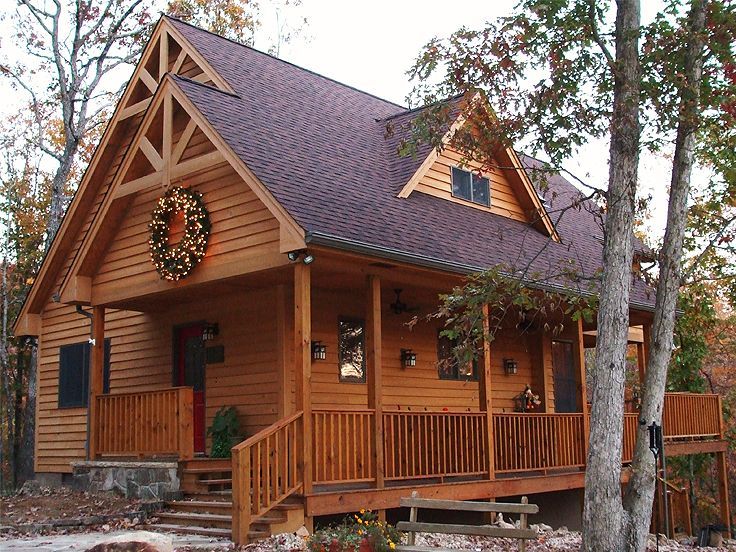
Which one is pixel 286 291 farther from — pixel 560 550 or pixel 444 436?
pixel 560 550

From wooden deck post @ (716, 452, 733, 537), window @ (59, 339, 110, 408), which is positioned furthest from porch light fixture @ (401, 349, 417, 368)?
wooden deck post @ (716, 452, 733, 537)

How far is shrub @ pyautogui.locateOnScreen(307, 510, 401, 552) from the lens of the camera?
858 centimetres

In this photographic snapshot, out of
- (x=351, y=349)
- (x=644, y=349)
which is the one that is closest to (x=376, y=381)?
(x=351, y=349)

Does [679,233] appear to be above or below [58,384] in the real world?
above

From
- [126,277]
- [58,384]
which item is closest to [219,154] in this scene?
[126,277]

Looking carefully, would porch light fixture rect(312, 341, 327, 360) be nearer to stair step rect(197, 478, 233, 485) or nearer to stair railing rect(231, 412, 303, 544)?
stair step rect(197, 478, 233, 485)

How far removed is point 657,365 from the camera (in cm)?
1015

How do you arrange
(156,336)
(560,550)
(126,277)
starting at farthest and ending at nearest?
(156,336) → (126,277) → (560,550)

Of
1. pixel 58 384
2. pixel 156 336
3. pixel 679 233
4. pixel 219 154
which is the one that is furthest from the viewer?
pixel 58 384

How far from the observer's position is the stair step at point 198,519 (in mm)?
11086

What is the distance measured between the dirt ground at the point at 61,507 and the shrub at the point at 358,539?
420cm

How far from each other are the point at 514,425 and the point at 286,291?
13.8ft

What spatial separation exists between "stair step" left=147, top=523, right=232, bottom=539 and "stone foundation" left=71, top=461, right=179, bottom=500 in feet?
3.16

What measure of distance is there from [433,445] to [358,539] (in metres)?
3.96
